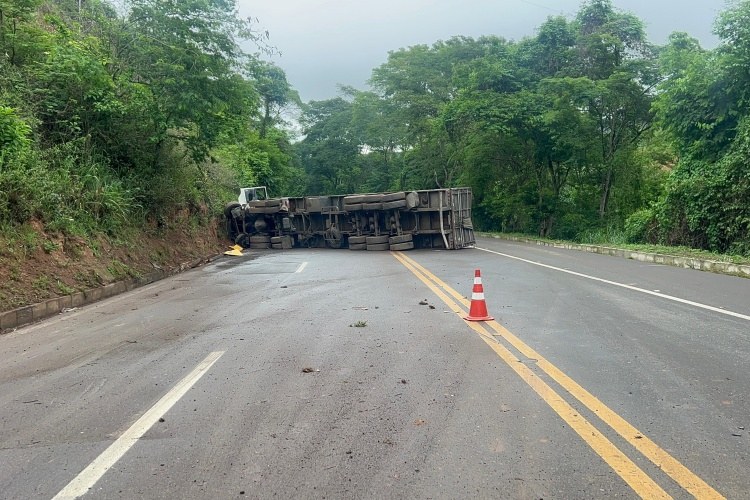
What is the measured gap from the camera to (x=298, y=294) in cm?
1068

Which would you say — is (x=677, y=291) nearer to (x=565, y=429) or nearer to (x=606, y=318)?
(x=606, y=318)

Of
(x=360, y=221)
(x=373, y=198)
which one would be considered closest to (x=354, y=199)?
(x=373, y=198)

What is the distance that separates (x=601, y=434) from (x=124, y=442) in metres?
3.28

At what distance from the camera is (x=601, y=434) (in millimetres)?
3938

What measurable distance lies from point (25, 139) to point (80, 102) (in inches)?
129

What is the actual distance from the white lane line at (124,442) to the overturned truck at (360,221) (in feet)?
55.5

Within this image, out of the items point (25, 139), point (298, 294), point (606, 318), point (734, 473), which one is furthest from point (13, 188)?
point (734, 473)

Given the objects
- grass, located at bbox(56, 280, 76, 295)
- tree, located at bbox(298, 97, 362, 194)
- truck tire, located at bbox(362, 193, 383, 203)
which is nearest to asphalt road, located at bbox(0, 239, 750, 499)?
grass, located at bbox(56, 280, 76, 295)

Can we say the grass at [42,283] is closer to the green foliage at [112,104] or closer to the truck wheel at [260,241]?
the green foliage at [112,104]

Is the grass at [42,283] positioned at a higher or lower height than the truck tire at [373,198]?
lower

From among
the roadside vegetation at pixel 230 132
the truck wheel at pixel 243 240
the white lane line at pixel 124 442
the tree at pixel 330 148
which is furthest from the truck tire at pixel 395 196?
the tree at pixel 330 148

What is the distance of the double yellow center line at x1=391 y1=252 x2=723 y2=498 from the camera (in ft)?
10.7

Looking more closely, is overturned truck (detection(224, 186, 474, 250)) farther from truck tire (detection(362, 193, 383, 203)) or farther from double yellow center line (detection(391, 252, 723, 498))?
double yellow center line (detection(391, 252, 723, 498))

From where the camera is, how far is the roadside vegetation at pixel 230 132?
41.5ft
